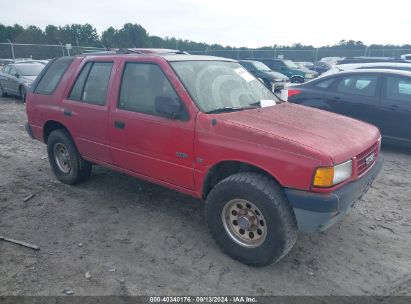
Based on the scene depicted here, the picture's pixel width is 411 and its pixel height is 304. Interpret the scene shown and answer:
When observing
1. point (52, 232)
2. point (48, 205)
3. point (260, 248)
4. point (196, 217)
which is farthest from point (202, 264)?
point (48, 205)

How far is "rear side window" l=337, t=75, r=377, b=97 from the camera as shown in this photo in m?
6.70

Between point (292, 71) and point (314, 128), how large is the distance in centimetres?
1690

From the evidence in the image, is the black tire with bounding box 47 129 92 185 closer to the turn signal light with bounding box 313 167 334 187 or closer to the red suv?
the red suv

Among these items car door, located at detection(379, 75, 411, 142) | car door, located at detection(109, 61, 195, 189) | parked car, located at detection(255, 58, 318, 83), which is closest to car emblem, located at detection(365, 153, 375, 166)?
car door, located at detection(109, 61, 195, 189)

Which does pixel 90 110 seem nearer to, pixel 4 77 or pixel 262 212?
pixel 262 212

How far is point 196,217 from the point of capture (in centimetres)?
409

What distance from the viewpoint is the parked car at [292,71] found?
18969 mm

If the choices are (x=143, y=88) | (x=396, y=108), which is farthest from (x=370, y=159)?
(x=396, y=108)

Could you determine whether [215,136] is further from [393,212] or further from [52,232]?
[393,212]

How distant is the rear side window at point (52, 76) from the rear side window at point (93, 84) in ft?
1.42

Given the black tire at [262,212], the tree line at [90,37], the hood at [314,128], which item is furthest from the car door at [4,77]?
the tree line at [90,37]

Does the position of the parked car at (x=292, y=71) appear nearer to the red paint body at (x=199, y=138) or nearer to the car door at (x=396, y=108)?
the car door at (x=396, y=108)

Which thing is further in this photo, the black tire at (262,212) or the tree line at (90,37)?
the tree line at (90,37)

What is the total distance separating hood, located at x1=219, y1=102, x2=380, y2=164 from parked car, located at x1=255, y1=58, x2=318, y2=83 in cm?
1583
